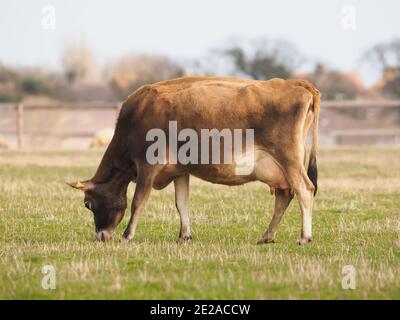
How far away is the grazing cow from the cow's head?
0.01m

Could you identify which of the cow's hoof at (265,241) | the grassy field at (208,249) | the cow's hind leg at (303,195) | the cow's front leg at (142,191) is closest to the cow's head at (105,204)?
the grassy field at (208,249)

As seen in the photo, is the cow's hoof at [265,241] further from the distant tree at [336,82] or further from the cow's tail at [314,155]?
the distant tree at [336,82]

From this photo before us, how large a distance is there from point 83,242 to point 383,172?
510 inches

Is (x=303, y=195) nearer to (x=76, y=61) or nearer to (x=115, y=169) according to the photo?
(x=115, y=169)

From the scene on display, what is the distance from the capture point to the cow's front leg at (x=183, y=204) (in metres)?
11.0

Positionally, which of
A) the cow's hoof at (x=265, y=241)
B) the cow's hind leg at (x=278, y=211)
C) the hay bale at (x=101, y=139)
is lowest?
the hay bale at (x=101, y=139)

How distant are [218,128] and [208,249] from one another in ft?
4.80

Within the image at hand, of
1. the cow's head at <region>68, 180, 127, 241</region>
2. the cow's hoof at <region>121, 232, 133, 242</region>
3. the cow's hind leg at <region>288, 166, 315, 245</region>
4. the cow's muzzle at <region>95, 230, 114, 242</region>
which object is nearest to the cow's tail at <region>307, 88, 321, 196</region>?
the cow's hind leg at <region>288, 166, 315, 245</region>

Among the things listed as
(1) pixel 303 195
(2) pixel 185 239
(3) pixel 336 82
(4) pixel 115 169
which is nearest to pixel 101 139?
(4) pixel 115 169

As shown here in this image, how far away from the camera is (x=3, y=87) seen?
68.9 meters

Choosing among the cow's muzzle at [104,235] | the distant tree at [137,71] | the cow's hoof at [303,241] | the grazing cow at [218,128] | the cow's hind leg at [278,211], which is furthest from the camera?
the distant tree at [137,71]

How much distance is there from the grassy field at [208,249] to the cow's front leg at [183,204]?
0.22 m

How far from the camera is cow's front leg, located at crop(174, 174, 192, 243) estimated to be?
36.2ft
